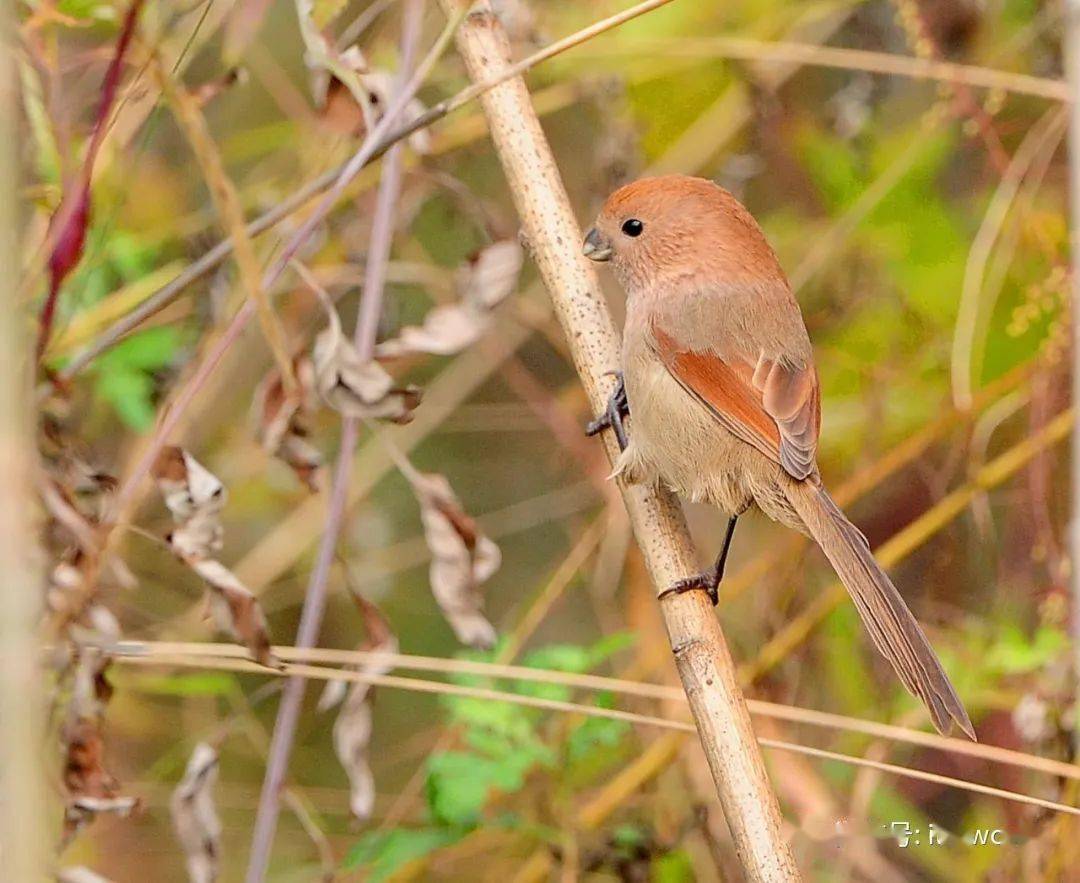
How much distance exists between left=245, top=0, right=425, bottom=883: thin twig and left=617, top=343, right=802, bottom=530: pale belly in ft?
1.77

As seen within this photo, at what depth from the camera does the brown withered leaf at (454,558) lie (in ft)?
7.69

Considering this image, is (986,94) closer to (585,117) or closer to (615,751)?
(585,117)

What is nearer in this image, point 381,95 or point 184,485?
point 184,485

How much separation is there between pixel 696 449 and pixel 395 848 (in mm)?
980

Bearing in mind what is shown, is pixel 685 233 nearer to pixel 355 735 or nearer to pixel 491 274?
pixel 491 274

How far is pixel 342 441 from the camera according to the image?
90.8 inches

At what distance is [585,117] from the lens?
15.7ft

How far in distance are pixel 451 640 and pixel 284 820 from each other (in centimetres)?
92

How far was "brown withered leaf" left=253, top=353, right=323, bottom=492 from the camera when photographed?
2275 millimetres

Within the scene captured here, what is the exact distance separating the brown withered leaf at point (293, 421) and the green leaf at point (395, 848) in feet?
2.47

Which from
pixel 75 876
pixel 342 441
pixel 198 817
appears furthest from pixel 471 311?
pixel 75 876

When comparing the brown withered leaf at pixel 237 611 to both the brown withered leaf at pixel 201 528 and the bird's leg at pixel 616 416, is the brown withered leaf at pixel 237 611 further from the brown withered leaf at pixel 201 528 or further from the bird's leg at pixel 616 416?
the bird's leg at pixel 616 416

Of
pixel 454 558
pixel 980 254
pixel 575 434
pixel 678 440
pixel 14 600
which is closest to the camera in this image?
pixel 14 600

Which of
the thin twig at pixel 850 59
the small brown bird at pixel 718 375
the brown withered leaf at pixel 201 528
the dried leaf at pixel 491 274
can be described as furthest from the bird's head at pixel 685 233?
the brown withered leaf at pixel 201 528
